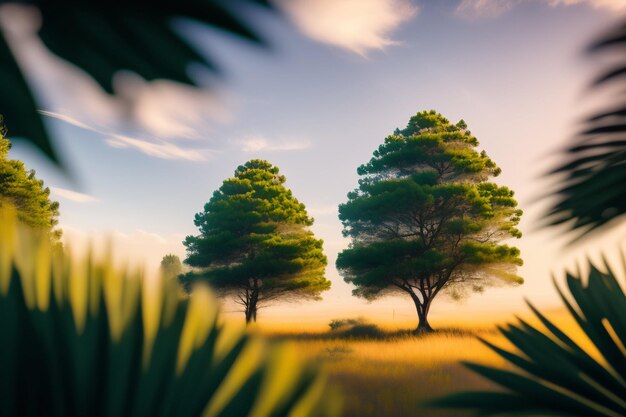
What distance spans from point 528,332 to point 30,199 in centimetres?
2371

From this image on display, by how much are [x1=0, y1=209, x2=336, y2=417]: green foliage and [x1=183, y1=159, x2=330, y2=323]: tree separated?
70.2 ft

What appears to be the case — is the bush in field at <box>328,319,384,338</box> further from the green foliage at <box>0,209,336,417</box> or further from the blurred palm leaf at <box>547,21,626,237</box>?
the green foliage at <box>0,209,336,417</box>

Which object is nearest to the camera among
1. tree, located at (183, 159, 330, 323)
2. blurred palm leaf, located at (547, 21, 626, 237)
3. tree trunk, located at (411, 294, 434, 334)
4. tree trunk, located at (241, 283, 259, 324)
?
blurred palm leaf, located at (547, 21, 626, 237)

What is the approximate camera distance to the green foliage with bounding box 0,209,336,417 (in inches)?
37.1

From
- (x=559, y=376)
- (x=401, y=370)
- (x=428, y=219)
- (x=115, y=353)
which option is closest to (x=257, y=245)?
(x=428, y=219)

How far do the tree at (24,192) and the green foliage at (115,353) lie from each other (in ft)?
65.4

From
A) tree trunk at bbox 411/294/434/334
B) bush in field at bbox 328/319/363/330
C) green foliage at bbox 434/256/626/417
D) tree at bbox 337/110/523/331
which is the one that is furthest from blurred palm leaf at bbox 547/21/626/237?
bush in field at bbox 328/319/363/330

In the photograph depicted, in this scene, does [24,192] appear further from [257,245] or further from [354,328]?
[354,328]

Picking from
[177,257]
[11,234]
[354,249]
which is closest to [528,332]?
[11,234]

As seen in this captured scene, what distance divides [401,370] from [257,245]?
1193 centimetres

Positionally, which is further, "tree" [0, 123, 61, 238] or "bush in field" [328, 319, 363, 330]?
"bush in field" [328, 319, 363, 330]

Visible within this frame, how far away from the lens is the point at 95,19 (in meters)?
0.43

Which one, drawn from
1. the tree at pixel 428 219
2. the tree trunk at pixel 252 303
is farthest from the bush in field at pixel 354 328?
the tree trunk at pixel 252 303

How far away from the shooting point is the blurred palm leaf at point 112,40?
40cm
